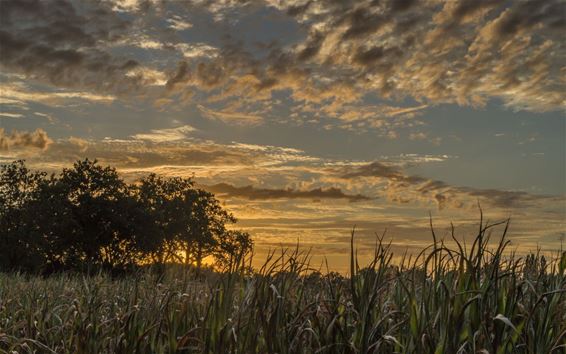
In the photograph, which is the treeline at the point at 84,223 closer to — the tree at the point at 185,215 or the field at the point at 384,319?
the tree at the point at 185,215

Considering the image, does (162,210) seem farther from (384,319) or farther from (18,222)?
(384,319)

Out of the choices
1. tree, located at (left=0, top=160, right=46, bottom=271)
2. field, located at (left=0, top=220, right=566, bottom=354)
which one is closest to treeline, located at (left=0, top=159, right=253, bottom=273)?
tree, located at (left=0, top=160, right=46, bottom=271)

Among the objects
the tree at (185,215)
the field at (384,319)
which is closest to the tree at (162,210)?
the tree at (185,215)

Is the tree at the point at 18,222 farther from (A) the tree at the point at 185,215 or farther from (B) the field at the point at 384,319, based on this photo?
(B) the field at the point at 384,319

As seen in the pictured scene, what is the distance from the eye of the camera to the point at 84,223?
6153cm

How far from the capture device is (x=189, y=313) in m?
7.96

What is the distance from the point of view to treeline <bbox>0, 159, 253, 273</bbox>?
56656 mm

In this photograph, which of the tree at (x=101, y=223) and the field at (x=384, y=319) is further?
the tree at (x=101, y=223)

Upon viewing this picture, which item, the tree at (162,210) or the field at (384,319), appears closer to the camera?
the field at (384,319)

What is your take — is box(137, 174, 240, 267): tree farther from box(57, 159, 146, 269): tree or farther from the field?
the field

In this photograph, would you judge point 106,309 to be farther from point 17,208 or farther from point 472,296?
point 17,208

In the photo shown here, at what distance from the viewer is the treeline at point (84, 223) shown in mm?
56656

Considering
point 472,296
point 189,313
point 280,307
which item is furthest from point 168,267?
point 472,296

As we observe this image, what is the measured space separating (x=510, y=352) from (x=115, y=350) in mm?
4393
